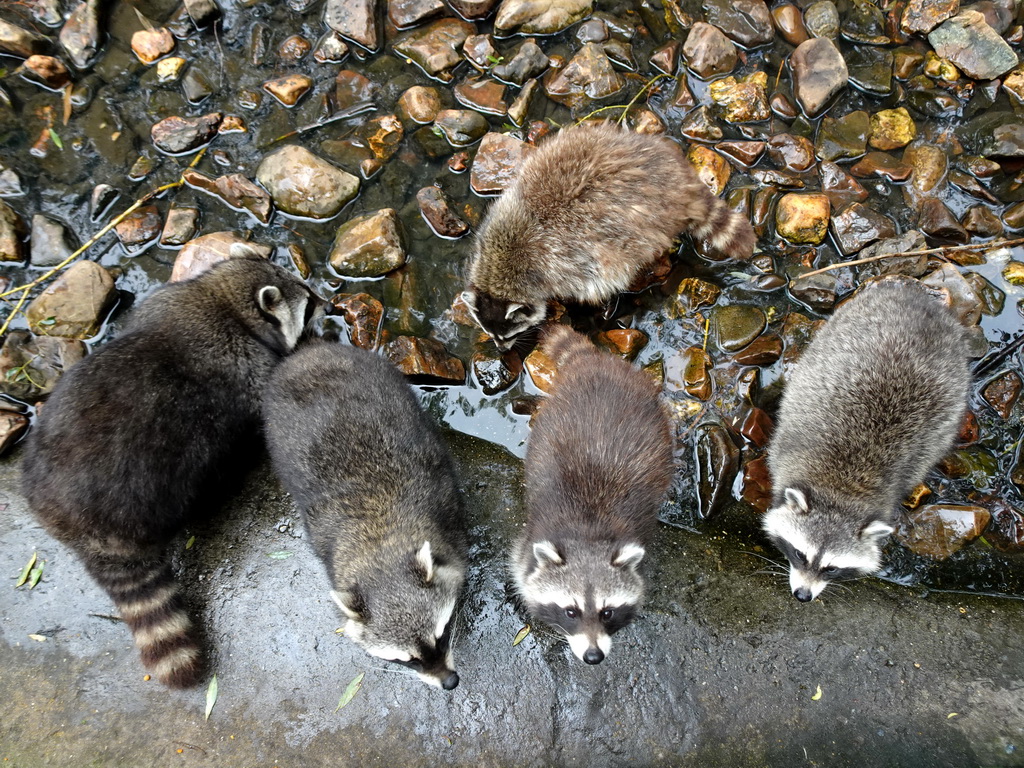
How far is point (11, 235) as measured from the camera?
4.87 meters

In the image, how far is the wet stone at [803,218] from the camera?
15.9 feet

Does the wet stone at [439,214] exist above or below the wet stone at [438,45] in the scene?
below

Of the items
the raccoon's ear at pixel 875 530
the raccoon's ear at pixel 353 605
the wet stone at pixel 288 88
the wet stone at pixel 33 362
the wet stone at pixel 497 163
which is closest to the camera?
the raccoon's ear at pixel 353 605

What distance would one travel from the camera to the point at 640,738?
11.6ft

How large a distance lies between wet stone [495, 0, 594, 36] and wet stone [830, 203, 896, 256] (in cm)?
268

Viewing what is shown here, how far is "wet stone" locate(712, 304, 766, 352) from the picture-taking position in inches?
183

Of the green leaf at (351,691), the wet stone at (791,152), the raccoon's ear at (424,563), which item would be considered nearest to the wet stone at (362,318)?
the raccoon's ear at (424,563)

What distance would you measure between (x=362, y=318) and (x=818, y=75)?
4053 millimetres

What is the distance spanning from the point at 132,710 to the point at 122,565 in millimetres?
779

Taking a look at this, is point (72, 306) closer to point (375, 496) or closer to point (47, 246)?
point (47, 246)

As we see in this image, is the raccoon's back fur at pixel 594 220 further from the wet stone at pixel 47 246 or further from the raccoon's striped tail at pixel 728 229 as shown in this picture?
the wet stone at pixel 47 246

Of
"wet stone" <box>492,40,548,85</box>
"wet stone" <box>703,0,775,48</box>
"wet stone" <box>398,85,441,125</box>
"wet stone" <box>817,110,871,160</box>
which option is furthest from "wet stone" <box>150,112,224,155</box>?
"wet stone" <box>817,110,871,160</box>

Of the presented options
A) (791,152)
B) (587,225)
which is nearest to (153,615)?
(587,225)

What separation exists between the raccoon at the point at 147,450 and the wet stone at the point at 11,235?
4.77 feet
